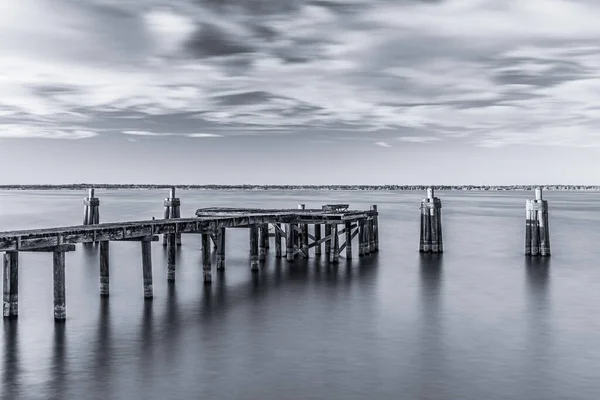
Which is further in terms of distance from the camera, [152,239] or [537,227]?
[537,227]

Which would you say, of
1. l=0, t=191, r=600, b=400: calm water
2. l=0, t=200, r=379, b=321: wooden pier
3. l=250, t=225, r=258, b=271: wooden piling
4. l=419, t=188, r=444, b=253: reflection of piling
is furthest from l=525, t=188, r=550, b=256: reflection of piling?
l=250, t=225, r=258, b=271: wooden piling

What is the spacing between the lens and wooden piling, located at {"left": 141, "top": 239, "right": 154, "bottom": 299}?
26.0 meters

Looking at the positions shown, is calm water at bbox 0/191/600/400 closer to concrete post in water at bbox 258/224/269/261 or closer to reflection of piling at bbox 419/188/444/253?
concrete post in water at bbox 258/224/269/261

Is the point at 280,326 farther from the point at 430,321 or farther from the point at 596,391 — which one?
the point at 596,391

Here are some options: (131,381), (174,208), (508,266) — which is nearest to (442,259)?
(508,266)

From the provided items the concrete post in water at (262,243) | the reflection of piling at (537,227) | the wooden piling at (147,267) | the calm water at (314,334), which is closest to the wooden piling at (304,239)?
the calm water at (314,334)

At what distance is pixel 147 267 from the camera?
87.6 feet

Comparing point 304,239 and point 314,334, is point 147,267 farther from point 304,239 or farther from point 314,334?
point 304,239

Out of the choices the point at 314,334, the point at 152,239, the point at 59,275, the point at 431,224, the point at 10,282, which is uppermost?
the point at 152,239

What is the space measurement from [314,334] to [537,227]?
21.9 metres

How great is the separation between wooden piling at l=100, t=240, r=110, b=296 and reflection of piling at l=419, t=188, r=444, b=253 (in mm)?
18212

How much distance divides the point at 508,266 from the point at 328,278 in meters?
12.7

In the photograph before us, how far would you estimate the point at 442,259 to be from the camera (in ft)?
141

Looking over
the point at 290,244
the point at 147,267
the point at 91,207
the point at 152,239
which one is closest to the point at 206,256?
the point at 147,267
